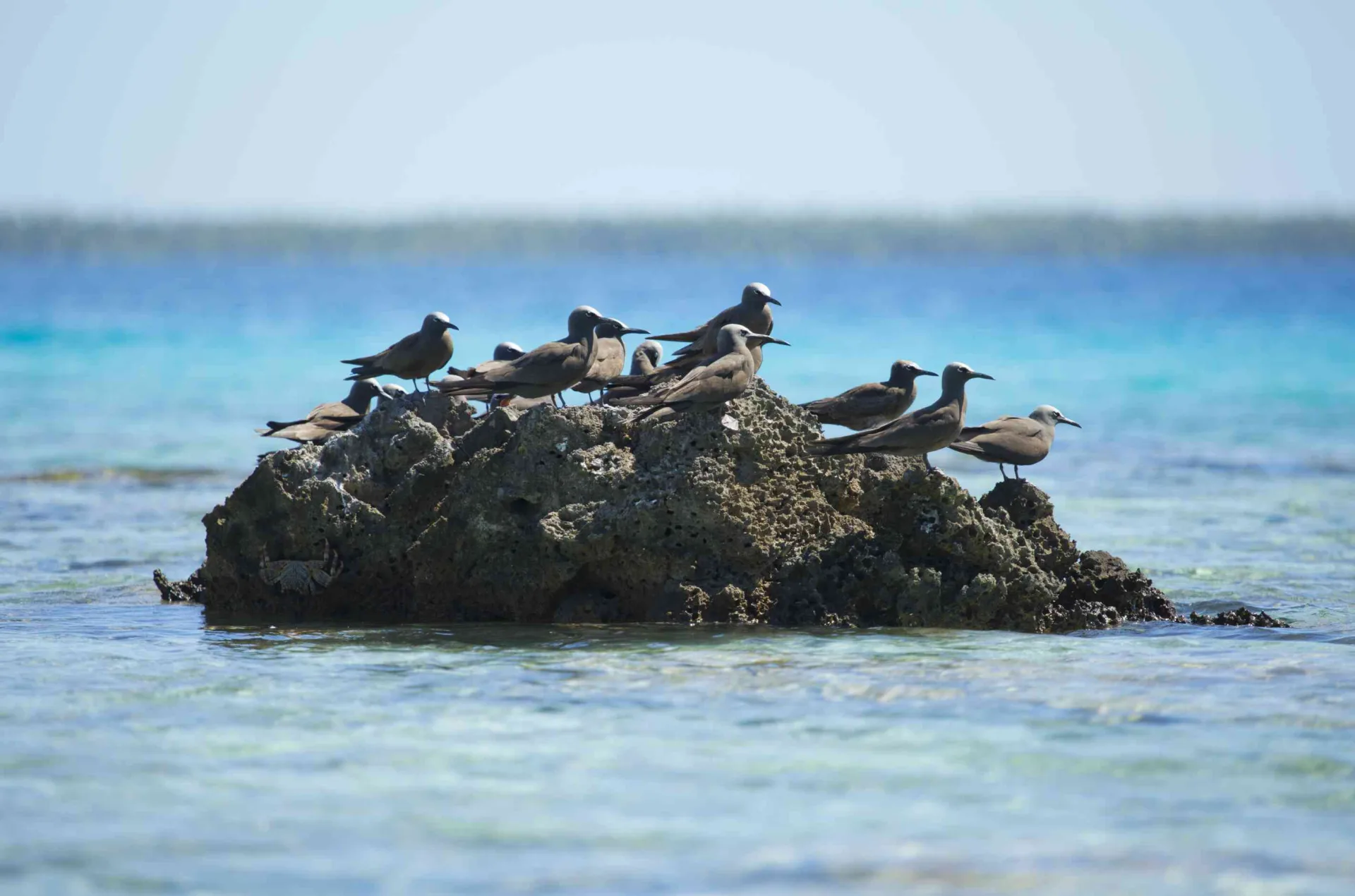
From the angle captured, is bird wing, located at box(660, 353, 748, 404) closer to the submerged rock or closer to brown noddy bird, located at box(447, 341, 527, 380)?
the submerged rock

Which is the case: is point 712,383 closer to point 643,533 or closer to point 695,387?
point 695,387

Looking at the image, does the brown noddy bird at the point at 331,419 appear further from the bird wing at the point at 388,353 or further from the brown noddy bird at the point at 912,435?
the brown noddy bird at the point at 912,435

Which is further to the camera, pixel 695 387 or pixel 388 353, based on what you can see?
pixel 388 353

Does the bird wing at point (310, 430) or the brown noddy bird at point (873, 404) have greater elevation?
the brown noddy bird at point (873, 404)

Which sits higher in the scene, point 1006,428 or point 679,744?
point 1006,428

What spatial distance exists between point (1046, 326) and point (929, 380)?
29.3 m

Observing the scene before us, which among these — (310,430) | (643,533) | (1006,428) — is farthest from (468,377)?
(1006,428)

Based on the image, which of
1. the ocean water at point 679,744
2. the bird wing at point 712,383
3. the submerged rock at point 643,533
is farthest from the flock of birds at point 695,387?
the ocean water at point 679,744

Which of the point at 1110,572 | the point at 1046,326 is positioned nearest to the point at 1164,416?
the point at 1110,572

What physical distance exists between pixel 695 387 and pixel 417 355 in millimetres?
2321

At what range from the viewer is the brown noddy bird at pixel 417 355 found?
1045 centimetres

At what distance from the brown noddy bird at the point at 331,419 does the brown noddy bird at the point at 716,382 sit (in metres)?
2.27

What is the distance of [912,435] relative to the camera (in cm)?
914

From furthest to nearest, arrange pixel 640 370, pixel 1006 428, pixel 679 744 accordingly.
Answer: pixel 640 370 < pixel 1006 428 < pixel 679 744
